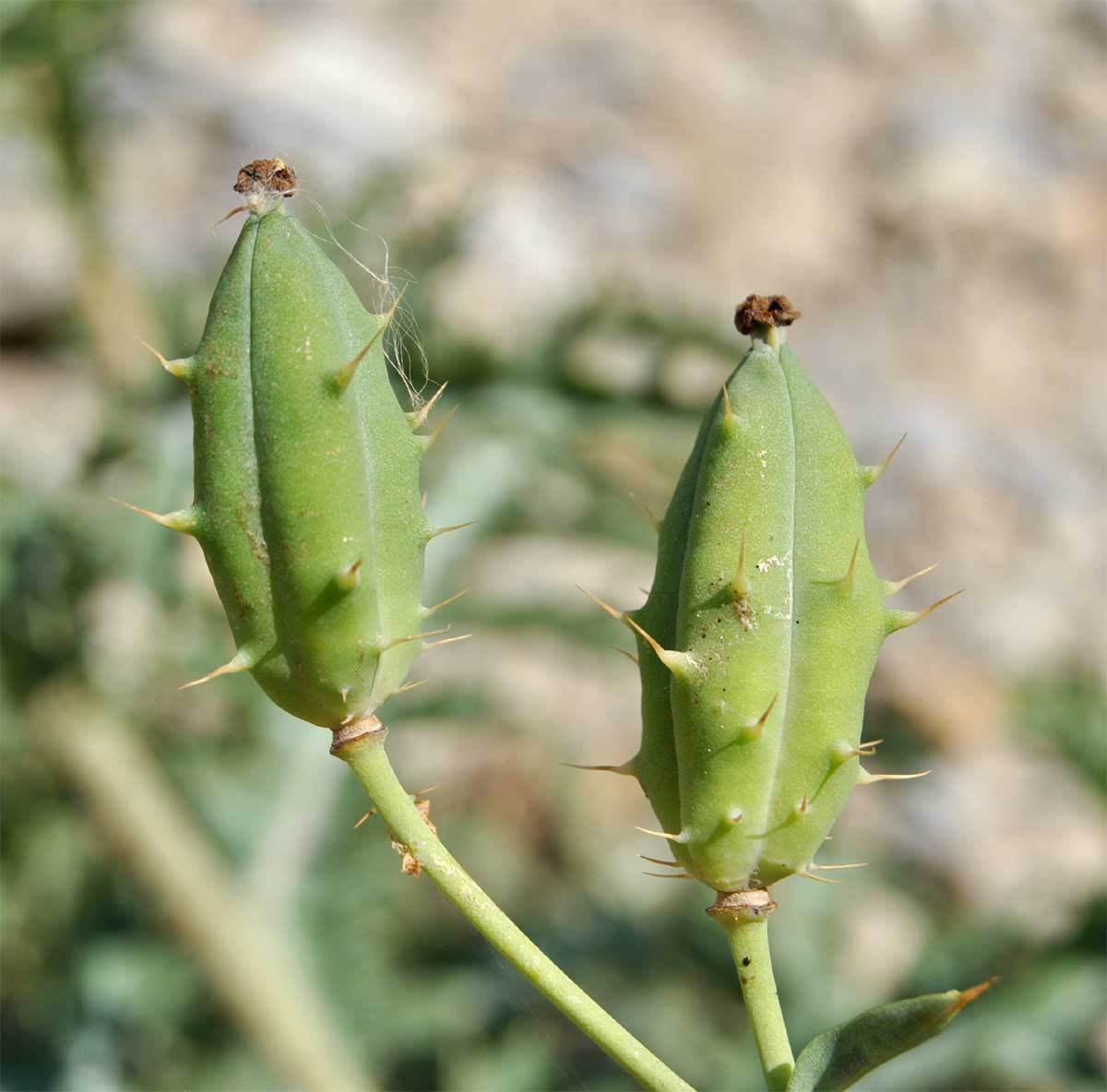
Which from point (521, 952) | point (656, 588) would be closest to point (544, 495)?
point (656, 588)

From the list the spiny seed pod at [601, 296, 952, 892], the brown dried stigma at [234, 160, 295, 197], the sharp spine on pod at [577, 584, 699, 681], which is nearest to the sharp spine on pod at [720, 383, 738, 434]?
the spiny seed pod at [601, 296, 952, 892]

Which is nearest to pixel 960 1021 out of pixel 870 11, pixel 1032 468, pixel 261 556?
pixel 261 556

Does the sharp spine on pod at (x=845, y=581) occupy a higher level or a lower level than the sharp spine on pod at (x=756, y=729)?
higher

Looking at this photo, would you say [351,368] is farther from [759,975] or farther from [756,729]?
[759,975]

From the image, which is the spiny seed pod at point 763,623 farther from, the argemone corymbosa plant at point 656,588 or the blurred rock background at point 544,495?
the blurred rock background at point 544,495

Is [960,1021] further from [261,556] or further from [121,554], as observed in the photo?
[261,556]

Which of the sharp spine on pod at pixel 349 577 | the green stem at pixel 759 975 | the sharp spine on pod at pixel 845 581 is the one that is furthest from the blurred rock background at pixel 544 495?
the green stem at pixel 759 975

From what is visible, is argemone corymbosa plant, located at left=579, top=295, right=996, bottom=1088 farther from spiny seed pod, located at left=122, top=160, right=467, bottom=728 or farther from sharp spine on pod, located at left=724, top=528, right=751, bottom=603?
spiny seed pod, located at left=122, top=160, right=467, bottom=728
